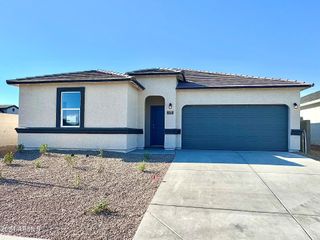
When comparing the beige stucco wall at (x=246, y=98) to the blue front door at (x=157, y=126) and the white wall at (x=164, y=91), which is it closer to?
the white wall at (x=164, y=91)

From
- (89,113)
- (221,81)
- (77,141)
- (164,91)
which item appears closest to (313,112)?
(221,81)

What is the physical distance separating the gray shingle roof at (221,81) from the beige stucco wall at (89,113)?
7.51ft

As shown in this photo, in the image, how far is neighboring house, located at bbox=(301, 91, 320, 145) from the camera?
765 inches

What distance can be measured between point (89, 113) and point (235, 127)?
776cm

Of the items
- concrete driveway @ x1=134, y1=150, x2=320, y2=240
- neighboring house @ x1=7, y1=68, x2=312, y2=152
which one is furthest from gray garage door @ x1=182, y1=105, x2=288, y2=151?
concrete driveway @ x1=134, y1=150, x2=320, y2=240

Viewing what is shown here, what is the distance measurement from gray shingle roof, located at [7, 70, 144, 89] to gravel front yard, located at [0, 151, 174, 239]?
413cm

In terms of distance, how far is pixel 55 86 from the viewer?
1167 centimetres

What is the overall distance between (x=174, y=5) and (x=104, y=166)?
7388mm

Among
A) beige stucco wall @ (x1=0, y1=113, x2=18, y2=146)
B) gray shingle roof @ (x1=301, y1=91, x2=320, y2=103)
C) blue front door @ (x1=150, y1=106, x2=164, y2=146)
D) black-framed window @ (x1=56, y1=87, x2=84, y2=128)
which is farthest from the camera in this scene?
gray shingle roof @ (x1=301, y1=91, x2=320, y2=103)

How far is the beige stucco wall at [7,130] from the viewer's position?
14.6 m

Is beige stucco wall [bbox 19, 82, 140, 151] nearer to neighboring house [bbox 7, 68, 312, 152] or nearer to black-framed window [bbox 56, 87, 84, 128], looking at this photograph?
neighboring house [bbox 7, 68, 312, 152]

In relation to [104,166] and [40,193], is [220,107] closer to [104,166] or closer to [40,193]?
[104,166]

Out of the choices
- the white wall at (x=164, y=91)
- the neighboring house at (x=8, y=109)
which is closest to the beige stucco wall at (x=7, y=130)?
the white wall at (x=164, y=91)

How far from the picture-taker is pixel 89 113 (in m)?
11.4
